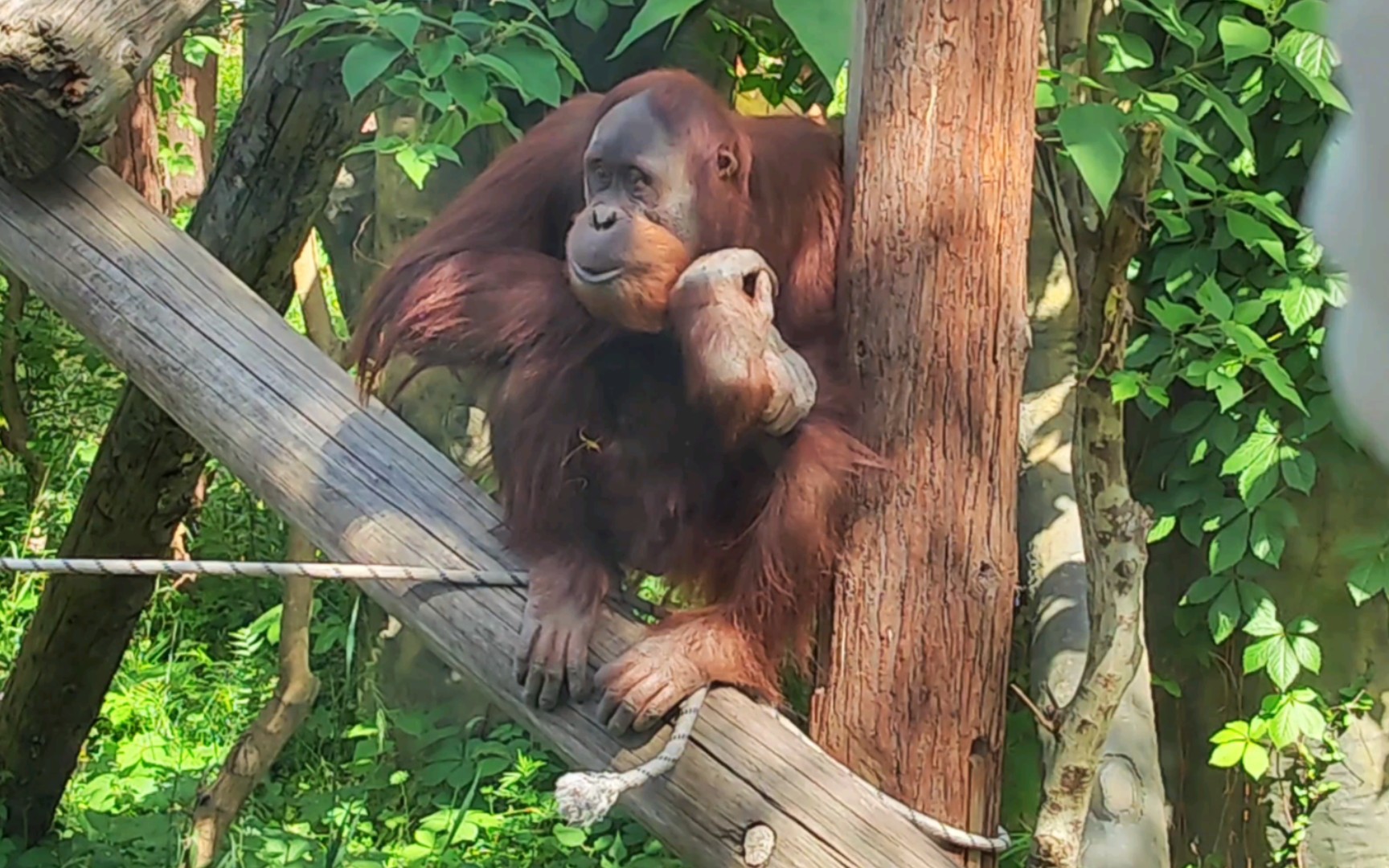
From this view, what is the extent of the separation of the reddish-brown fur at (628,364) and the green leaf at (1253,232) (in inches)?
27.5

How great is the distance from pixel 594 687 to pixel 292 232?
120 centimetres

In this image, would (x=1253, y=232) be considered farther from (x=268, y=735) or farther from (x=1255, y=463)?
(x=268, y=735)

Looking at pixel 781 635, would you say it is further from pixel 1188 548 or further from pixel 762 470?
pixel 1188 548

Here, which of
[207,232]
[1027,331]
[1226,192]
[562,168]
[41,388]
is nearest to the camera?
[1027,331]

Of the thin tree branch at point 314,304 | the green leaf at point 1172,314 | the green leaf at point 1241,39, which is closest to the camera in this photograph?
the green leaf at point 1241,39

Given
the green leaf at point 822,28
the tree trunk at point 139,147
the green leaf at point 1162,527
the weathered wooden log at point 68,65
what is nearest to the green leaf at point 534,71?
the green leaf at point 822,28

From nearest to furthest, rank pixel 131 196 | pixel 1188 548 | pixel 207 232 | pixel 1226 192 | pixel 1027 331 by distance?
pixel 1027 331
pixel 131 196
pixel 1226 192
pixel 207 232
pixel 1188 548

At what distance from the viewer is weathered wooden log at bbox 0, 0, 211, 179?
185 centimetres

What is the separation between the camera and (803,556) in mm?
1618

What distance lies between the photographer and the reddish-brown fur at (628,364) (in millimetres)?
1767

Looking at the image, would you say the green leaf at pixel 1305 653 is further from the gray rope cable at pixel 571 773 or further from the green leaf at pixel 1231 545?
the gray rope cable at pixel 571 773

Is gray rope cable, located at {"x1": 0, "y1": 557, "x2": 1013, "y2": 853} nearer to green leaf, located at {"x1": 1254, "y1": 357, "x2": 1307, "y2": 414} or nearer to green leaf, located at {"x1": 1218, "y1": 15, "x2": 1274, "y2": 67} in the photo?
green leaf, located at {"x1": 1254, "y1": 357, "x2": 1307, "y2": 414}

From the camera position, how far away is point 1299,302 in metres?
2.33

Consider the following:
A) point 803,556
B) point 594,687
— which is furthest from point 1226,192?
point 594,687
